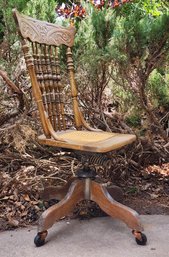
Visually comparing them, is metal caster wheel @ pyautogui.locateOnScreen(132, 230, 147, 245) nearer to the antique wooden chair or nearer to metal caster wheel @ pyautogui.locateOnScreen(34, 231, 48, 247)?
the antique wooden chair

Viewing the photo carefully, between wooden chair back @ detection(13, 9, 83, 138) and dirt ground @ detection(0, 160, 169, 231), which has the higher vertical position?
wooden chair back @ detection(13, 9, 83, 138)

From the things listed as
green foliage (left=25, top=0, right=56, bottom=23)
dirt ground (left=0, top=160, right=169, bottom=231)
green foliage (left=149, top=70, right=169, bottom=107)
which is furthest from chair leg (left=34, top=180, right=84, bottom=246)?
green foliage (left=25, top=0, right=56, bottom=23)

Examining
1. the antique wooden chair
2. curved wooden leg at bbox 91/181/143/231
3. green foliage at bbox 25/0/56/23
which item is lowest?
curved wooden leg at bbox 91/181/143/231

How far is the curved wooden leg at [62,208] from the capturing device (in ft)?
6.91

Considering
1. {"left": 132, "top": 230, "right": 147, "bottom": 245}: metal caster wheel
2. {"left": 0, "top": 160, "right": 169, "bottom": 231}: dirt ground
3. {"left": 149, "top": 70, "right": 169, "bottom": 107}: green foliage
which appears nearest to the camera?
{"left": 132, "top": 230, "right": 147, "bottom": 245}: metal caster wheel

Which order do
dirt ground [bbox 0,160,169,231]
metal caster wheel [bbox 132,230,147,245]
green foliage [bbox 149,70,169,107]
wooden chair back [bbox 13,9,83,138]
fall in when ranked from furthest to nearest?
green foliage [bbox 149,70,169,107], dirt ground [bbox 0,160,169,231], wooden chair back [bbox 13,9,83,138], metal caster wheel [bbox 132,230,147,245]

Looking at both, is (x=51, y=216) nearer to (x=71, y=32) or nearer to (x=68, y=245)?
(x=68, y=245)

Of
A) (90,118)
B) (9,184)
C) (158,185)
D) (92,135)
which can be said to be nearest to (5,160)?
(9,184)

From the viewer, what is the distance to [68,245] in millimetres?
2127

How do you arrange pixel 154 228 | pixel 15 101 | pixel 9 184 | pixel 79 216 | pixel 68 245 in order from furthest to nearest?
pixel 15 101, pixel 9 184, pixel 79 216, pixel 154 228, pixel 68 245

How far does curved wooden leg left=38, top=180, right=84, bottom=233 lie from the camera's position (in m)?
2.10

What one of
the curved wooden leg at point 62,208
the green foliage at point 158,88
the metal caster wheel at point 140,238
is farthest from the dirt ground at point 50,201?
the green foliage at point 158,88

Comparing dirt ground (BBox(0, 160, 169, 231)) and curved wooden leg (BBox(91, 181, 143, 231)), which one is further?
dirt ground (BBox(0, 160, 169, 231))

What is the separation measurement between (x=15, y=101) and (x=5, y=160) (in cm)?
54
